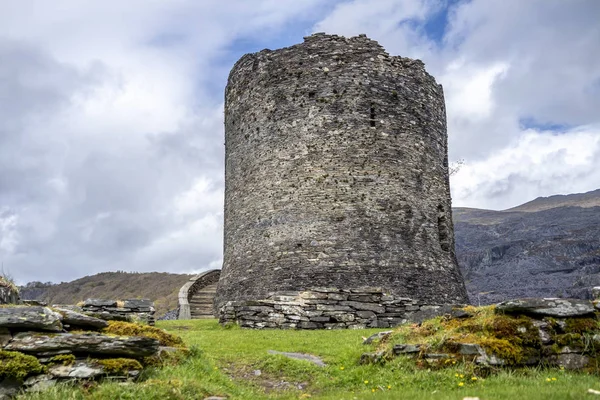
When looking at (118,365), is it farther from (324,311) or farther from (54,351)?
(324,311)

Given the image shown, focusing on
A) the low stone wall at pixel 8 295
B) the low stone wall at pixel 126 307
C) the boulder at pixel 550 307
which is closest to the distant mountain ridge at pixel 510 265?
the low stone wall at pixel 126 307

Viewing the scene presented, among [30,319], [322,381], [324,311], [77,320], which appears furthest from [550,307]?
[324,311]

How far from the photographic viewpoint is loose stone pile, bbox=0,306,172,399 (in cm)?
725

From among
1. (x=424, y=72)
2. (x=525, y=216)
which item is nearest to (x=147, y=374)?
(x=424, y=72)

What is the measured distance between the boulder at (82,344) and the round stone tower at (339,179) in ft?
40.3

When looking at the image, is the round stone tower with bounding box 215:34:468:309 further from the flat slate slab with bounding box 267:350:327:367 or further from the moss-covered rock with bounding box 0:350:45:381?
the moss-covered rock with bounding box 0:350:45:381

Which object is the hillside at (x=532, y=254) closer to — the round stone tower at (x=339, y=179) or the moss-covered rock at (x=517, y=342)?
the round stone tower at (x=339, y=179)

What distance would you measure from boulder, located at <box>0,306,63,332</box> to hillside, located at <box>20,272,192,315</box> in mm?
39124

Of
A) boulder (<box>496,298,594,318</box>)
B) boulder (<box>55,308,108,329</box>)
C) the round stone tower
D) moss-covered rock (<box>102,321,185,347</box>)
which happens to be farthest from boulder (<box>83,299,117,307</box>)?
boulder (<box>496,298,594,318</box>)

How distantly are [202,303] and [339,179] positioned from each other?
13216 mm

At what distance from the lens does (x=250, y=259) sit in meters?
22.4

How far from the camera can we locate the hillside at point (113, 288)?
5147 centimetres

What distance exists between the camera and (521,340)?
9422 millimetres

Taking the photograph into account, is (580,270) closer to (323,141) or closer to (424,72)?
(424,72)
